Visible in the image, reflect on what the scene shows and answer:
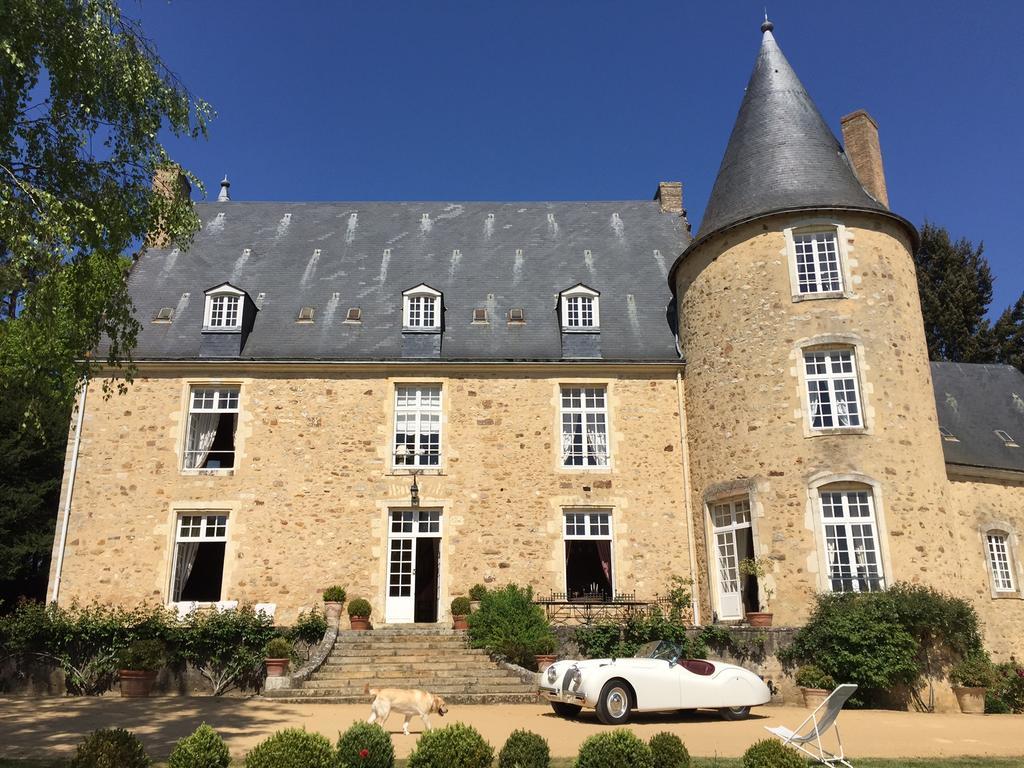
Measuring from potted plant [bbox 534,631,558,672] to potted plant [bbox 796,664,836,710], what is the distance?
12.7 ft

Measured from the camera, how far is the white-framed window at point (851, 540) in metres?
13.6

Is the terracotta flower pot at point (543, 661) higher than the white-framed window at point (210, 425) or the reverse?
the reverse

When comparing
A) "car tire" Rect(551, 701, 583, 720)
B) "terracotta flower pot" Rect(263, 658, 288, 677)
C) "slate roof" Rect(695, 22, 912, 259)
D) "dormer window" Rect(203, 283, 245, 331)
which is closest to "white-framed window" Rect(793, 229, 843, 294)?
"slate roof" Rect(695, 22, 912, 259)

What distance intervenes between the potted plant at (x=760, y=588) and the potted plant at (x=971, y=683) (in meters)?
2.95

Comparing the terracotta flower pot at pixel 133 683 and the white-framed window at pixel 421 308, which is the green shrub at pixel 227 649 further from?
the white-framed window at pixel 421 308

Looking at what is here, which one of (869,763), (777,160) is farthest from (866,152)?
(869,763)

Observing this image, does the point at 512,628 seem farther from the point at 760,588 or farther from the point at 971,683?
the point at 971,683

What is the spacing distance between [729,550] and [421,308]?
8169 millimetres

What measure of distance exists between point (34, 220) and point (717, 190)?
13.1 meters

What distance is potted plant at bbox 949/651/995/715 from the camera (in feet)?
41.8

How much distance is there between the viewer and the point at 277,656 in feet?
42.8

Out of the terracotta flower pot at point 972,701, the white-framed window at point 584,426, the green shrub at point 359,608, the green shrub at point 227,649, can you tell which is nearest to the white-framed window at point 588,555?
the white-framed window at point 584,426

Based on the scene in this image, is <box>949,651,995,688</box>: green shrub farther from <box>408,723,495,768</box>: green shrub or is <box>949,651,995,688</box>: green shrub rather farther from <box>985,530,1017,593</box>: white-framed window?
<box>408,723,495,768</box>: green shrub

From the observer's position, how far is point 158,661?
13180 millimetres
